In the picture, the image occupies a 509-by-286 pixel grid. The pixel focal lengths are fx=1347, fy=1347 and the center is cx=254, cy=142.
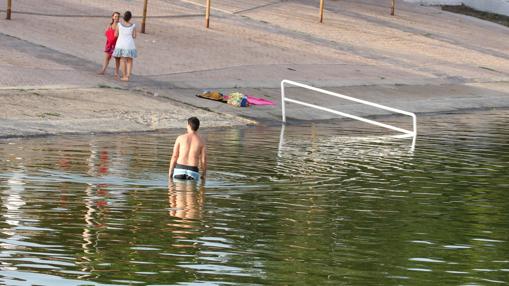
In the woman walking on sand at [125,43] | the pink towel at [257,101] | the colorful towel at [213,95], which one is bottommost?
the pink towel at [257,101]

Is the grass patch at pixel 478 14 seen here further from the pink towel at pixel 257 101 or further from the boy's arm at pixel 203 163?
the boy's arm at pixel 203 163

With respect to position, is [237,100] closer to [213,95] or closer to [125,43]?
[213,95]

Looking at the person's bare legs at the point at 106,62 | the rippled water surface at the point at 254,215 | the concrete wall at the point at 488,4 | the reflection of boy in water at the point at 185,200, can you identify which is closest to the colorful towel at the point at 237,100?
the person's bare legs at the point at 106,62

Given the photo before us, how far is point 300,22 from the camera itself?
163 feet

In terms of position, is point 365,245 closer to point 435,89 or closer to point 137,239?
point 137,239

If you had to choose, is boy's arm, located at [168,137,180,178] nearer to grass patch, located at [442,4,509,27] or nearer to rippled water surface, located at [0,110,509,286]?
rippled water surface, located at [0,110,509,286]

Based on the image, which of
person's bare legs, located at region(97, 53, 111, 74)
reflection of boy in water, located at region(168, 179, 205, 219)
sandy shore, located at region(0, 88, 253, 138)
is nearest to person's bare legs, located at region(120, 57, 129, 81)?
person's bare legs, located at region(97, 53, 111, 74)

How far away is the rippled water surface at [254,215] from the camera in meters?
12.6

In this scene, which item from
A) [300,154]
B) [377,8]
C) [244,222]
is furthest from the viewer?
[377,8]

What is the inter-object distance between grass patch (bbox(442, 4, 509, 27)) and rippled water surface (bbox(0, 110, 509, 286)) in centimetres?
3748

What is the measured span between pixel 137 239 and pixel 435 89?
27359 millimetres

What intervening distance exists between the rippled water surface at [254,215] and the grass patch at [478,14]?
37.5 m

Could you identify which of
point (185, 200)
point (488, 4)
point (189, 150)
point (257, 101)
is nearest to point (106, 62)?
point (257, 101)

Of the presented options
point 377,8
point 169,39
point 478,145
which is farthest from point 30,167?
point 377,8
